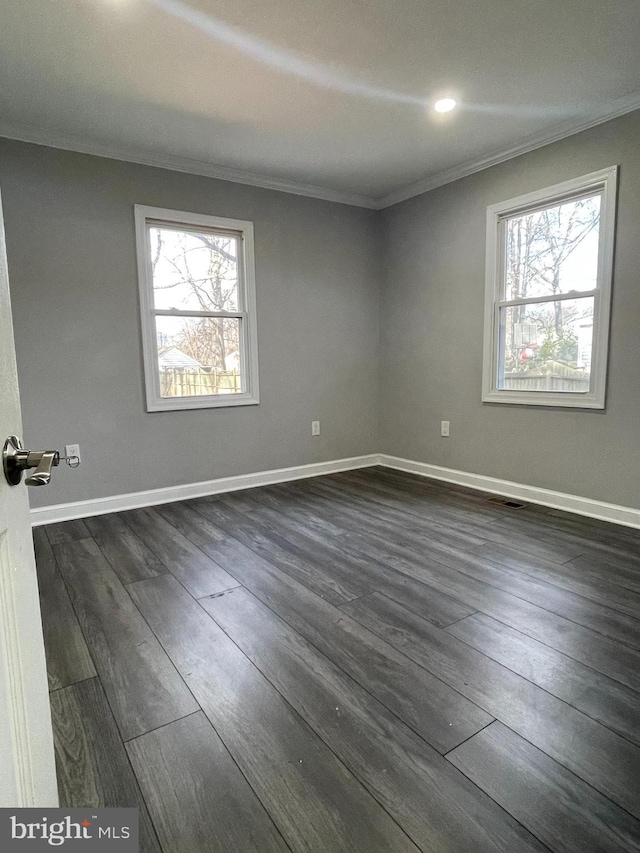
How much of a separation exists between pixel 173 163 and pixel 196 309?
1.01 metres

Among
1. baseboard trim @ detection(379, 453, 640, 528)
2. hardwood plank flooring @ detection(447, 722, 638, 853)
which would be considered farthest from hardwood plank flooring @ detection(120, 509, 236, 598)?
baseboard trim @ detection(379, 453, 640, 528)

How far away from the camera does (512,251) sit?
3.49 metres

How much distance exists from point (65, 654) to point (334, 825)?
115 cm

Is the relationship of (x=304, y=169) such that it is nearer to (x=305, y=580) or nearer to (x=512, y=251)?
(x=512, y=251)

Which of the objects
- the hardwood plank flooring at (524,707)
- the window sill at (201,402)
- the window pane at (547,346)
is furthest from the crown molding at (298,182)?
the hardwood plank flooring at (524,707)

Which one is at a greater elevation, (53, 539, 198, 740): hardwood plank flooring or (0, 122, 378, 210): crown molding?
(0, 122, 378, 210): crown molding

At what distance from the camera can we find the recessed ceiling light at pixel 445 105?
2.68 m

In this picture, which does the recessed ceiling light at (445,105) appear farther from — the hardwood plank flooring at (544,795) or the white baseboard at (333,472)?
the hardwood plank flooring at (544,795)

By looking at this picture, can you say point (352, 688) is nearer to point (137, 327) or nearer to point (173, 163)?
point (137, 327)

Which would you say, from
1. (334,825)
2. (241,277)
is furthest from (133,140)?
(334,825)

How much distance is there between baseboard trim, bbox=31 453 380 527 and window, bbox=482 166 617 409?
1.49m

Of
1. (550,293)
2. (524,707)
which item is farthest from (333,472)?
(524,707)

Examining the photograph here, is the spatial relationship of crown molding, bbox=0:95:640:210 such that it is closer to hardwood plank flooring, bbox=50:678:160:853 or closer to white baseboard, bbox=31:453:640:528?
white baseboard, bbox=31:453:640:528

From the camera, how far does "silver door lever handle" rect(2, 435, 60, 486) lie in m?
0.66
